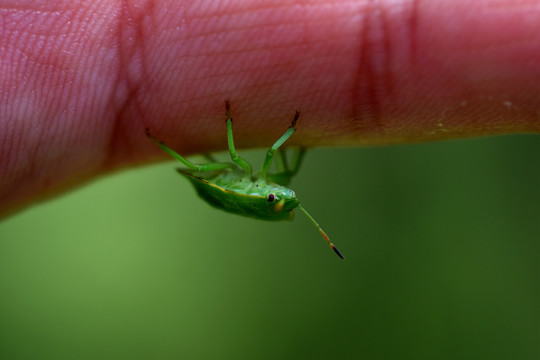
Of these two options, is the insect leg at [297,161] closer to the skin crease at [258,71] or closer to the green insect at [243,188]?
the green insect at [243,188]

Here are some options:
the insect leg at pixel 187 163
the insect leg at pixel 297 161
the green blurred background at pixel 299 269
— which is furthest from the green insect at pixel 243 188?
the green blurred background at pixel 299 269

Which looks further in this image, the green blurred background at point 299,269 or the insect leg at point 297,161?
the green blurred background at point 299,269

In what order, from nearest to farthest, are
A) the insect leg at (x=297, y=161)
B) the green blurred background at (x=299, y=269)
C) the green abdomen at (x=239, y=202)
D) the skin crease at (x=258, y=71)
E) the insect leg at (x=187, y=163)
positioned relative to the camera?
the skin crease at (x=258, y=71) < the insect leg at (x=187, y=163) < the green abdomen at (x=239, y=202) < the insect leg at (x=297, y=161) < the green blurred background at (x=299, y=269)

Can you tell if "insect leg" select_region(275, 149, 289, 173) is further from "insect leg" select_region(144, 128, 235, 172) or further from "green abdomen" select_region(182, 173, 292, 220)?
"green abdomen" select_region(182, 173, 292, 220)

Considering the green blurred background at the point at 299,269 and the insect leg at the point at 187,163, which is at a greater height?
the insect leg at the point at 187,163

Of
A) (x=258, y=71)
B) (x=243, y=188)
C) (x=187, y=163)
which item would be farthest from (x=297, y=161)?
(x=258, y=71)

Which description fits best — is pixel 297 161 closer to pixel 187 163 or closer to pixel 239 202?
pixel 239 202
